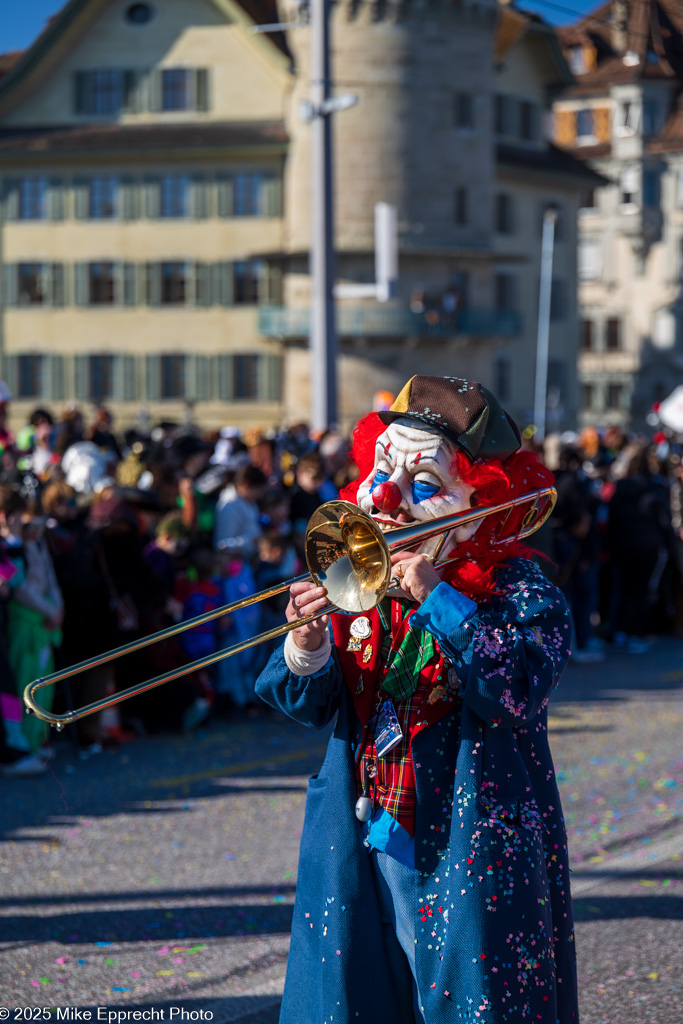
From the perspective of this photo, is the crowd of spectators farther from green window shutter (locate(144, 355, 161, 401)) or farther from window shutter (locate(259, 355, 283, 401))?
green window shutter (locate(144, 355, 161, 401))

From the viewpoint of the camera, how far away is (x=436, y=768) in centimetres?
295

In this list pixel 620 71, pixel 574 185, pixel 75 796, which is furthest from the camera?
pixel 620 71

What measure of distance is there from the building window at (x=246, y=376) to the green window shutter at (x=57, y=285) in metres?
6.13

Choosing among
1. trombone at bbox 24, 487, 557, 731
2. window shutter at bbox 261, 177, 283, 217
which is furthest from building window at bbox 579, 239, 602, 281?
trombone at bbox 24, 487, 557, 731

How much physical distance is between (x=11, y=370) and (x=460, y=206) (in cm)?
1583

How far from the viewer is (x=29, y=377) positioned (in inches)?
1741

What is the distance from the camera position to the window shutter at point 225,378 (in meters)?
43.3

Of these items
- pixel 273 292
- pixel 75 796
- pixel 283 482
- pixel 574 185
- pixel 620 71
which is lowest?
pixel 75 796

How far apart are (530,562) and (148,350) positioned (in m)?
41.3

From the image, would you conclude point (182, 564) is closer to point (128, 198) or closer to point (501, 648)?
point (501, 648)

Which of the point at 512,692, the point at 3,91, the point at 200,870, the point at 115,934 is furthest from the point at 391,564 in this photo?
the point at 3,91

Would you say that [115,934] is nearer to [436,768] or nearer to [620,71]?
[436,768]

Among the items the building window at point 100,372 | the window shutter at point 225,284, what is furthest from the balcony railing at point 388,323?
the building window at point 100,372

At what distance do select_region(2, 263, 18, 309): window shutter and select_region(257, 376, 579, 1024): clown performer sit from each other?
4277 centimetres
